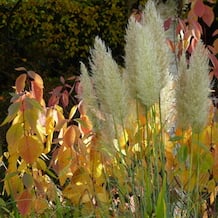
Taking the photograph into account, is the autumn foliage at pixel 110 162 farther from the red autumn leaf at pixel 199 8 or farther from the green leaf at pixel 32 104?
the red autumn leaf at pixel 199 8

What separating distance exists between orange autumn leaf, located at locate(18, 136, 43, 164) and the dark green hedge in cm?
576

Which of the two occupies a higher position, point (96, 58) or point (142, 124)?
point (96, 58)

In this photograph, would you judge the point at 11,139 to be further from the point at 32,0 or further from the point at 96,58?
the point at 32,0

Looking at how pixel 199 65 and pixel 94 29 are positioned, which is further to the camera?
pixel 94 29

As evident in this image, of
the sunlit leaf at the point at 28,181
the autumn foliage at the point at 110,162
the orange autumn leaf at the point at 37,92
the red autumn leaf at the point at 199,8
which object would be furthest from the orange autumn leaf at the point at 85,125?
the red autumn leaf at the point at 199,8

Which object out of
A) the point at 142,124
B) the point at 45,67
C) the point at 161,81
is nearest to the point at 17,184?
the point at 142,124

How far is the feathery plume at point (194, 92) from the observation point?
7.27ft

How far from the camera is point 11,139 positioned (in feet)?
8.88

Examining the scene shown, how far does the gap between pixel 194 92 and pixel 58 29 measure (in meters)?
6.58

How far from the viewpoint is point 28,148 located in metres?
2.70

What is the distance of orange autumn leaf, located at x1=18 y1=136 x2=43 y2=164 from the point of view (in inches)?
106

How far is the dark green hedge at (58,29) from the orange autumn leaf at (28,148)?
5.76 meters

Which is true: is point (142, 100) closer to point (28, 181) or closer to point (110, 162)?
point (110, 162)

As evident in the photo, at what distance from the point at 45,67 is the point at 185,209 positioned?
5.97 meters
